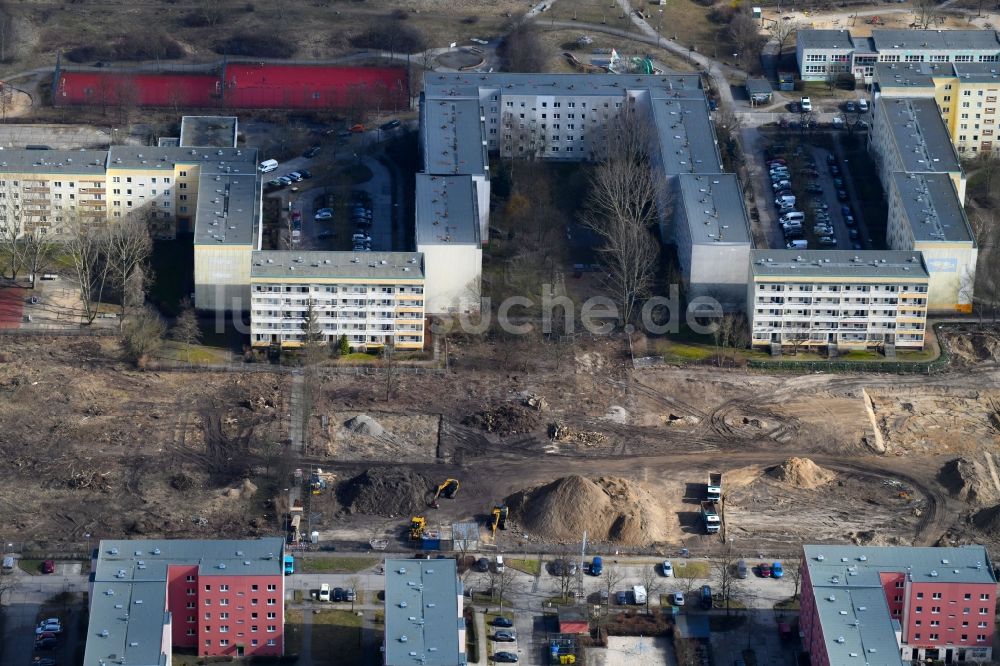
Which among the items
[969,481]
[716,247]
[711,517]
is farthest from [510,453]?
[969,481]

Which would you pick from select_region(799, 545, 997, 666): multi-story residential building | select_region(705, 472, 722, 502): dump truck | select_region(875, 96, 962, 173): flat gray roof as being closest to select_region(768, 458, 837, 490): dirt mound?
select_region(705, 472, 722, 502): dump truck

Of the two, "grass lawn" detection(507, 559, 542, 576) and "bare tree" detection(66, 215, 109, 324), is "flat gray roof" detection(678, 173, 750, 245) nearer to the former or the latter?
"grass lawn" detection(507, 559, 542, 576)

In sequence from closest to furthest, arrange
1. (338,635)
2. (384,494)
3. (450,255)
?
(338,635)
(384,494)
(450,255)

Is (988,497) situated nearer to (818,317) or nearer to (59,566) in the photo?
(818,317)

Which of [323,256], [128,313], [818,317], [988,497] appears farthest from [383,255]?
[988,497]

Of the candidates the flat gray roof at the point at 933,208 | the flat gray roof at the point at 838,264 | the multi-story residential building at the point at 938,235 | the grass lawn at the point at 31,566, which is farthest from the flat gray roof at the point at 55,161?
the flat gray roof at the point at 933,208

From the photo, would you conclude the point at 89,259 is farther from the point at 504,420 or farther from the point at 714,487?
the point at 714,487
